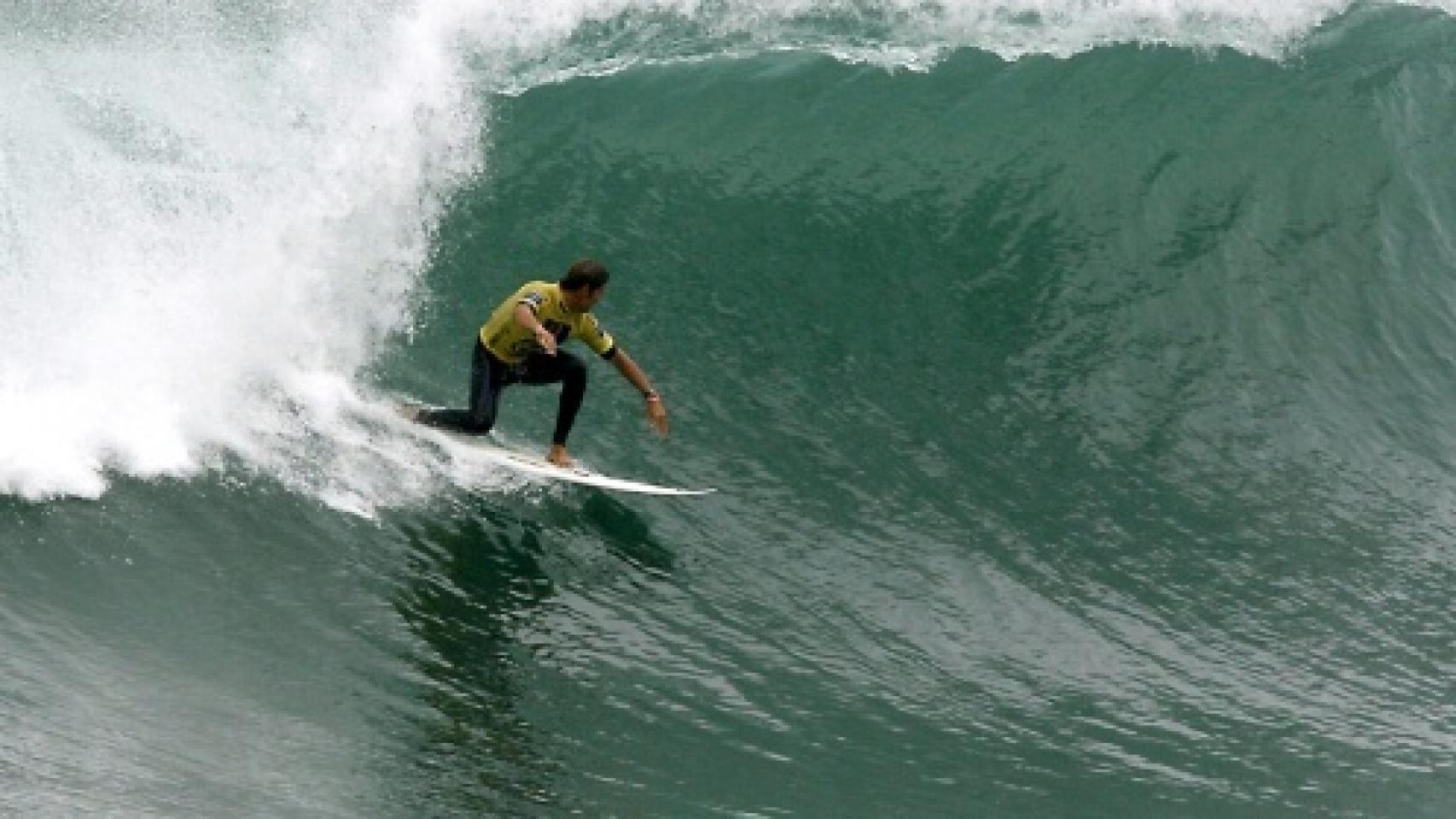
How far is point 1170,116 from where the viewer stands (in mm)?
15039

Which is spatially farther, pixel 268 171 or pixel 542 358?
pixel 268 171

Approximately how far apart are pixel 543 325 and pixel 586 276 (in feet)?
1.72

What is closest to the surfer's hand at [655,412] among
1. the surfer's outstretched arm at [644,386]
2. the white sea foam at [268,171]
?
the surfer's outstretched arm at [644,386]

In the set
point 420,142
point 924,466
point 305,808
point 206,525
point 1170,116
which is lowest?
point 305,808

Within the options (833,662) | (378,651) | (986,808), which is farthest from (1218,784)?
(378,651)

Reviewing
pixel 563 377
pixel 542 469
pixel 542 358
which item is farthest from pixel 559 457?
pixel 542 358

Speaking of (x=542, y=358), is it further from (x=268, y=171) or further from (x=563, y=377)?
(x=268, y=171)

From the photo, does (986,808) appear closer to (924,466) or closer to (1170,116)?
(924,466)

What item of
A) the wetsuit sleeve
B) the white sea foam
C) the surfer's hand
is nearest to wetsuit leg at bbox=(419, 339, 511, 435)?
the white sea foam

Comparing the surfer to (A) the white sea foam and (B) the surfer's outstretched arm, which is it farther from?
(A) the white sea foam

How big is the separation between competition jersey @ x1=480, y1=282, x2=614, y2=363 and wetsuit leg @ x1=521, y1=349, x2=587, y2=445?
96mm

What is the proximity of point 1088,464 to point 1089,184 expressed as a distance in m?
3.44

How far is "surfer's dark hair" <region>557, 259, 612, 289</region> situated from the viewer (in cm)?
998

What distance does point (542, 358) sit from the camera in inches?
423
